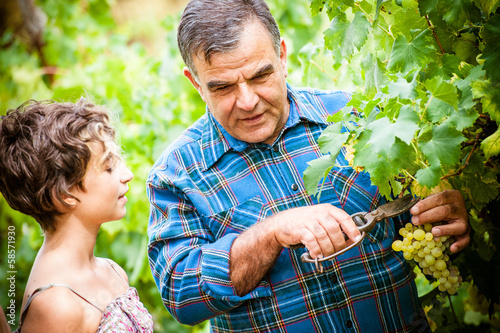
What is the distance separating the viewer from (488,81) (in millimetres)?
1233

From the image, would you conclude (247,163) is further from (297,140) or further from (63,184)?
(63,184)

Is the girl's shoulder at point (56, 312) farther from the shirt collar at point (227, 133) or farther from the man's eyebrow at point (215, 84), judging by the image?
the man's eyebrow at point (215, 84)

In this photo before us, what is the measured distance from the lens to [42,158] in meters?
1.75

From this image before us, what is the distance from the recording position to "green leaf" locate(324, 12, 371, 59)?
1553 mm

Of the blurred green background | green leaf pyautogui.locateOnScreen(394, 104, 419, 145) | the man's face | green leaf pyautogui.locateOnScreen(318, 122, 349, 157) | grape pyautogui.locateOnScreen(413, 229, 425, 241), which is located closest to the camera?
green leaf pyautogui.locateOnScreen(394, 104, 419, 145)

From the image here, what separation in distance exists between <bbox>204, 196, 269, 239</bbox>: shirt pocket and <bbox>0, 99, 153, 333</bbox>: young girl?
0.39 metres

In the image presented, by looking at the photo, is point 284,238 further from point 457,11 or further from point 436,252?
point 457,11

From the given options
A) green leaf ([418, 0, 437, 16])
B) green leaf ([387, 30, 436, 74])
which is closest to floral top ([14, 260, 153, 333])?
green leaf ([387, 30, 436, 74])

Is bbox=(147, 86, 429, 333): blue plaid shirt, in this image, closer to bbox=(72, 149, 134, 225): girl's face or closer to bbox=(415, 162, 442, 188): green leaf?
bbox=(72, 149, 134, 225): girl's face

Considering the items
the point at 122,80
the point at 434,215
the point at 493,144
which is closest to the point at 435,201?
the point at 434,215

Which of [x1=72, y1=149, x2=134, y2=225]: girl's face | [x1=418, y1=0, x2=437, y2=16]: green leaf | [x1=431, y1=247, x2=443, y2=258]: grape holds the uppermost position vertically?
[x1=418, y1=0, x2=437, y2=16]: green leaf

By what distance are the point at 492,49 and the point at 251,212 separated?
3.10 ft

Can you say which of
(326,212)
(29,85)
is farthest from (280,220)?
(29,85)

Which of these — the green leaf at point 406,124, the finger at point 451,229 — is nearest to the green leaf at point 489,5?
the green leaf at point 406,124
